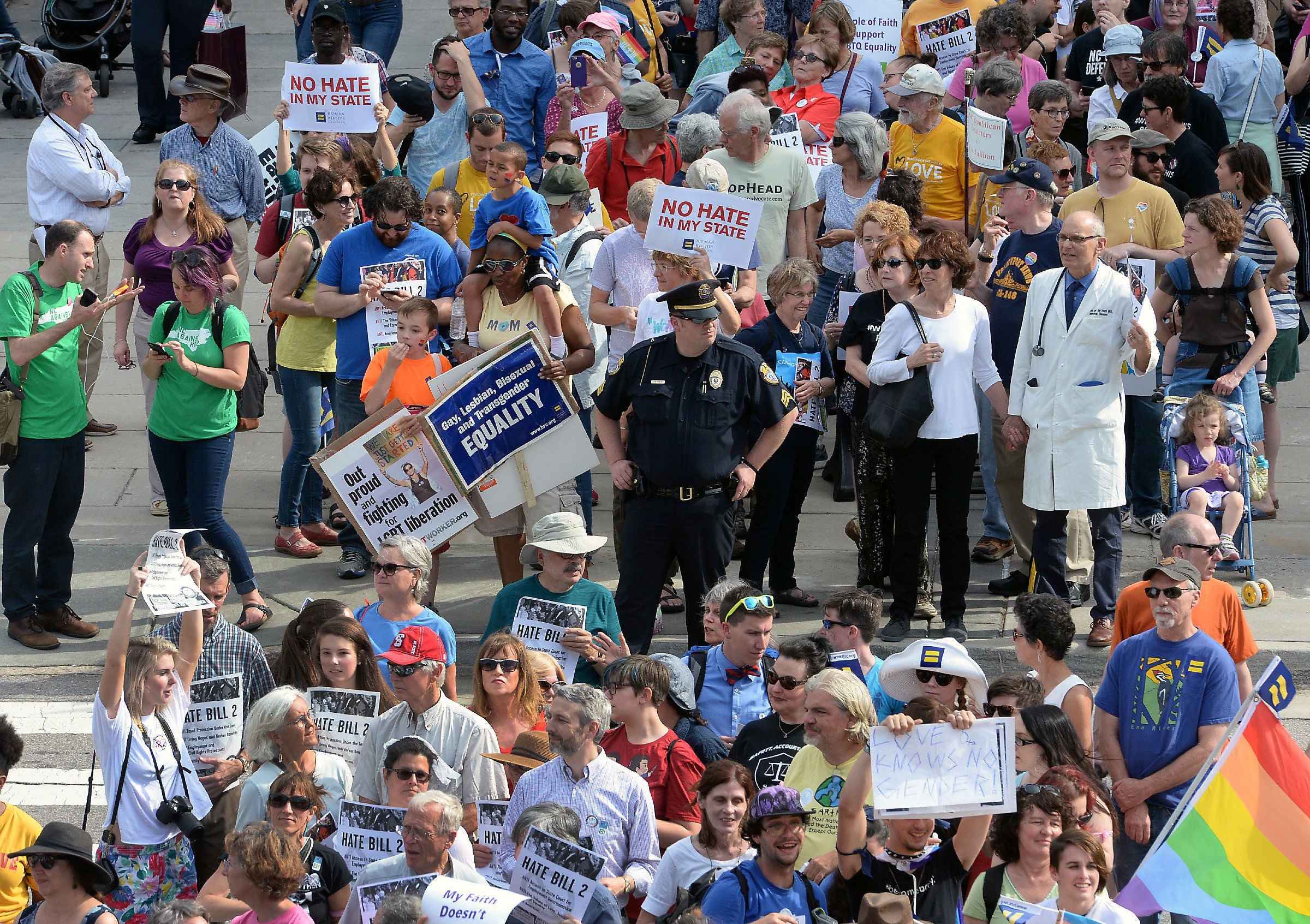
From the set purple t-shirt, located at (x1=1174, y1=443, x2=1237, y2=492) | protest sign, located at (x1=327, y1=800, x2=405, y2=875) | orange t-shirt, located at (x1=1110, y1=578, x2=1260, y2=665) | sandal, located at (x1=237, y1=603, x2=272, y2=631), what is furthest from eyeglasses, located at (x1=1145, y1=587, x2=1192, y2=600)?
sandal, located at (x1=237, y1=603, x2=272, y2=631)

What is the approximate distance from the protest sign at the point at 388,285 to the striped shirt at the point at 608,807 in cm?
419

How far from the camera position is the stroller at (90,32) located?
658 inches

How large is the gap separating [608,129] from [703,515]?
4.23 m

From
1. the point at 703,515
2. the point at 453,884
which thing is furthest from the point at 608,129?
the point at 453,884

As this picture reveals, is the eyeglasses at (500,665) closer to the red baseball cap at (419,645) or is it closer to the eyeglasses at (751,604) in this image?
the red baseball cap at (419,645)

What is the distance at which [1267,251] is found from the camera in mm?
11234

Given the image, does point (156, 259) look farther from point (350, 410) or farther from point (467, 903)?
point (467, 903)

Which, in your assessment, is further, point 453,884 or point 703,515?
point 703,515

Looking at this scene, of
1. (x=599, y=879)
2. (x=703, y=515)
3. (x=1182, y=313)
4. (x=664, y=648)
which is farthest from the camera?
(x=1182, y=313)

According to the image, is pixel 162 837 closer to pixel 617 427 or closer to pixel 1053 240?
pixel 617 427

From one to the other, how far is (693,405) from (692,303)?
20.1 inches

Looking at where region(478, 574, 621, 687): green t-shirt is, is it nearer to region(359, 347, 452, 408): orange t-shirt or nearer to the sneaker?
region(359, 347, 452, 408): orange t-shirt

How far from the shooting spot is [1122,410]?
9.42 meters

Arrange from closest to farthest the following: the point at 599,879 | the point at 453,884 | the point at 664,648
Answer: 1. the point at 453,884
2. the point at 599,879
3. the point at 664,648
